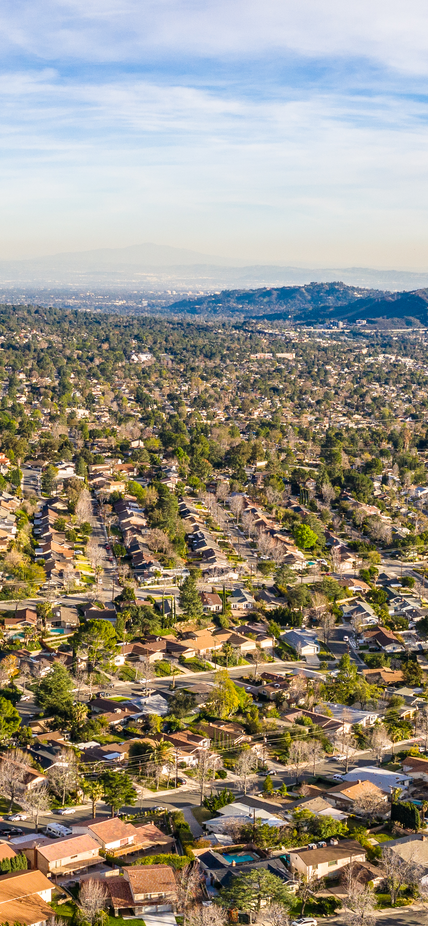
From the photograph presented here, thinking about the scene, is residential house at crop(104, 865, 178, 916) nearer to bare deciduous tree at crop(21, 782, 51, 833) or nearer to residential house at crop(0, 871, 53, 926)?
residential house at crop(0, 871, 53, 926)

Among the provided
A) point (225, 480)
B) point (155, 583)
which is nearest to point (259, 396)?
point (225, 480)

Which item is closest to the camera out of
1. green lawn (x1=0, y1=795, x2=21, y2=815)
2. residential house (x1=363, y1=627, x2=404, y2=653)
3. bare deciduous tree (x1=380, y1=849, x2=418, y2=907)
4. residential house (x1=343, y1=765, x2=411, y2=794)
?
bare deciduous tree (x1=380, y1=849, x2=418, y2=907)

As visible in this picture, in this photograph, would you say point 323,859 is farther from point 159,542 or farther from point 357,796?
point 159,542

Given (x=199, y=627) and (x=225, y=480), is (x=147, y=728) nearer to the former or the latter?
(x=199, y=627)

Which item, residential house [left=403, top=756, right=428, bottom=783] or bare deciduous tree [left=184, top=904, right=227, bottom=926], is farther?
residential house [left=403, top=756, right=428, bottom=783]

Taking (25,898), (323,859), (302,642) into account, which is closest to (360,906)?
(323,859)

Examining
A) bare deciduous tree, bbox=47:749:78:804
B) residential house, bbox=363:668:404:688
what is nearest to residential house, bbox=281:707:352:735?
residential house, bbox=363:668:404:688

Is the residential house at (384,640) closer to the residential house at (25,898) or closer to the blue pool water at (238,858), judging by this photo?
the blue pool water at (238,858)
